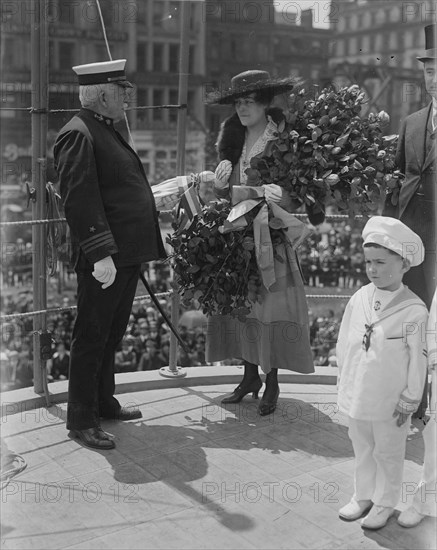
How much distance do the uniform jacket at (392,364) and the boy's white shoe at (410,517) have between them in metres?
0.44

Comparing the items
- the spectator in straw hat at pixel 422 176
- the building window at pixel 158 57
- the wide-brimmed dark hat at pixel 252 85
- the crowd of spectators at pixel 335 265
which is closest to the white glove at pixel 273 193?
the wide-brimmed dark hat at pixel 252 85

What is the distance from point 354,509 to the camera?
117 inches

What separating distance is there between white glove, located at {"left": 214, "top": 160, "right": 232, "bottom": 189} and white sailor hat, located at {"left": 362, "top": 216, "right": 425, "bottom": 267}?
148cm

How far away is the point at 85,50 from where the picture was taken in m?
24.0

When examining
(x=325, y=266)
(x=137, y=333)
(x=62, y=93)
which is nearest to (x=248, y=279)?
(x=62, y=93)

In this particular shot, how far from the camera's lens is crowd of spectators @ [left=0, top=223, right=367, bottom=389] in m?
11.5

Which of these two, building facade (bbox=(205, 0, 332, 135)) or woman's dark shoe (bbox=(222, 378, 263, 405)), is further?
building facade (bbox=(205, 0, 332, 135))

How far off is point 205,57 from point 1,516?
3421cm

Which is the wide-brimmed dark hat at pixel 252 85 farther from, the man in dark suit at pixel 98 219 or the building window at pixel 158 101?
the building window at pixel 158 101

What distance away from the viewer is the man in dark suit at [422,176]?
388cm

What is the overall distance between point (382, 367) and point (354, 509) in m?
0.62

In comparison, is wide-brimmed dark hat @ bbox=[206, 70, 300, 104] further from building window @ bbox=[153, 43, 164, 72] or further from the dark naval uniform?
building window @ bbox=[153, 43, 164, 72]

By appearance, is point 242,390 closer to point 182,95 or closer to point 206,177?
point 206,177

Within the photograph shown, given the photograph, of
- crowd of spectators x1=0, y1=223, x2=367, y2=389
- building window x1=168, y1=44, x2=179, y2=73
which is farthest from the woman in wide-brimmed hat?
building window x1=168, y1=44, x2=179, y2=73
